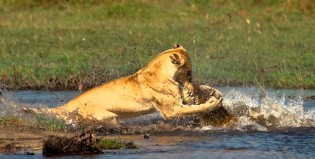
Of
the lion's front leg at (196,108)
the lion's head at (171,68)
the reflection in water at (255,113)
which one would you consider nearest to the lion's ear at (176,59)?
the lion's head at (171,68)

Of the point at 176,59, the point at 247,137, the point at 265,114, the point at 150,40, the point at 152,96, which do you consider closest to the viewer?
the point at 176,59

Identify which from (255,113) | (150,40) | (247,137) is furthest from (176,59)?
(150,40)

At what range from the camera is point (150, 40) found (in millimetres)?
15586

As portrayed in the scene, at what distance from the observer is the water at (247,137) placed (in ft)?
26.0

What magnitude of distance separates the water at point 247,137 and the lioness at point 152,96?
28 centimetres

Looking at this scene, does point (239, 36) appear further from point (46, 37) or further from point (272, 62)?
point (46, 37)

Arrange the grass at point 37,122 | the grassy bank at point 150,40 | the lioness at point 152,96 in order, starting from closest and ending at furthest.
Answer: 1. the grass at point 37,122
2. the lioness at point 152,96
3. the grassy bank at point 150,40

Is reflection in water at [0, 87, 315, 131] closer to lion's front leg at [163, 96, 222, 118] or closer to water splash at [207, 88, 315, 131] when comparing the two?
water splash at [207, 88, 315, 131]

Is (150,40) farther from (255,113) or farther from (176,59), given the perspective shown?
(176,59)

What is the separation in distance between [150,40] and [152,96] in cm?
668

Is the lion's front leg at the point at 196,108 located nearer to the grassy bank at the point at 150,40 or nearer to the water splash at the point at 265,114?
the water splash at the point at 265,114

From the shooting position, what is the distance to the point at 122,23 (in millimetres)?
17453

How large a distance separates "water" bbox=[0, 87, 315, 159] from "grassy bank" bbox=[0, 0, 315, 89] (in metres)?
1.62

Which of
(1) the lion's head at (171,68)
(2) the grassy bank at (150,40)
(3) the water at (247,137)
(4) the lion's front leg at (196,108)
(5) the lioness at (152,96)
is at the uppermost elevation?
Result: (2) the grassy bank at (150,40)
